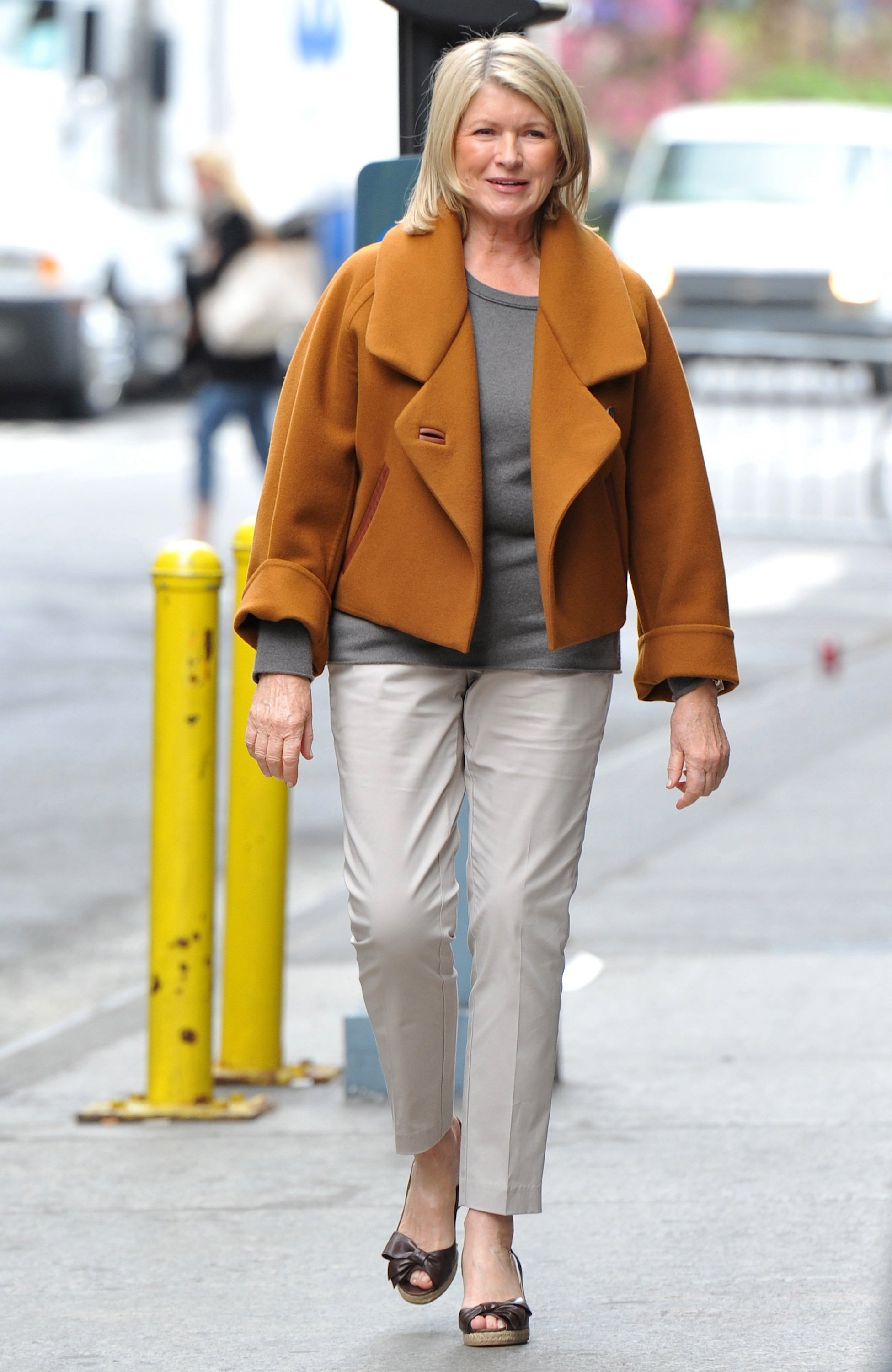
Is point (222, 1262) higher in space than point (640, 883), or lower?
higher

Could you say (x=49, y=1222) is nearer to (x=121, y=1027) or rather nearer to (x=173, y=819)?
(x=173, y=819)

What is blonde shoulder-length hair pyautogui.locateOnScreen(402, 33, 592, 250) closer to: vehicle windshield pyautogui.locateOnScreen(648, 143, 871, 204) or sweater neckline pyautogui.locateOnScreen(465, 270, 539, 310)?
sweater neckline pyautogui.locateOnScreen(465, 270, 539, 310)

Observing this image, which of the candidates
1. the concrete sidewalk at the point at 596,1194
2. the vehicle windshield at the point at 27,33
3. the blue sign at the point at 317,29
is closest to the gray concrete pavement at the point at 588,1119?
the concrete sidewalk at the point at 596,1194

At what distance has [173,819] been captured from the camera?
15.6 feet

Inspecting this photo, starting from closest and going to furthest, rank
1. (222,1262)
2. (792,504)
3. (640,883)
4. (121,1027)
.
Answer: (222,1262), (121,1027), (640,883), (792,504)

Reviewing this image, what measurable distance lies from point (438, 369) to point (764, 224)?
17.5m

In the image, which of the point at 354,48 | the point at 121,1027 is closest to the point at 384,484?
the point at 121,1027

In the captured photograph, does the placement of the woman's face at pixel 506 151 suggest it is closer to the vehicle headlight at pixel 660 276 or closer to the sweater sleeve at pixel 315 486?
the sweater sleeve at pixel 315 486

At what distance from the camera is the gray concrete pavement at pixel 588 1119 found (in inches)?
148

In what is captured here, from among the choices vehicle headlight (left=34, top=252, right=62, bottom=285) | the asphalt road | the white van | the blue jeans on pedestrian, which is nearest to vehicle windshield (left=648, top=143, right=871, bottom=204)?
the white van

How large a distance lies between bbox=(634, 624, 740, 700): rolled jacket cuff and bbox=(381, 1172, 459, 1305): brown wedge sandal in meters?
0.92

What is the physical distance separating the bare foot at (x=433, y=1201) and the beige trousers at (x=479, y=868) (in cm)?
9

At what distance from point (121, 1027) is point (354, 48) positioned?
61.2 feet

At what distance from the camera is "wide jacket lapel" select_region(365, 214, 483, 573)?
3.51 metres
